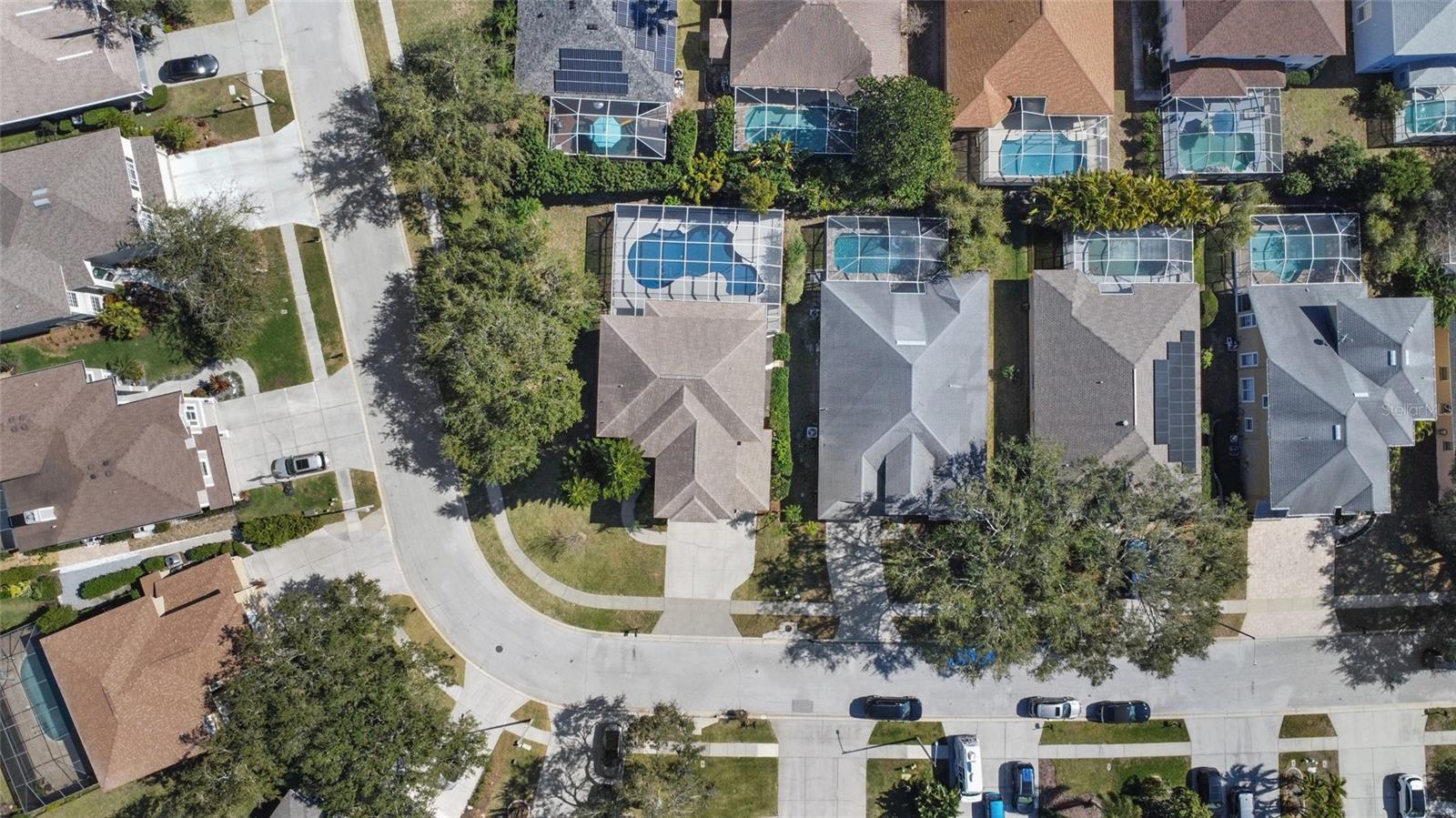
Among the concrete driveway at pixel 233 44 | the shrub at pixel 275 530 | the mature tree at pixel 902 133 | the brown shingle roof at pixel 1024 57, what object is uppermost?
the concrete driveway at pixel 233 44

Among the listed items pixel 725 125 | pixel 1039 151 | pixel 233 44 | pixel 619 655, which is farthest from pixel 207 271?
pixel 1039 151

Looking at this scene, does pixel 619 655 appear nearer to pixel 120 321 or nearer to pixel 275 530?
pixel 275 530

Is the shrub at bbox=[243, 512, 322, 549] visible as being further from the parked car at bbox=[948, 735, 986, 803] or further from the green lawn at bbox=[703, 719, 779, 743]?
the parked car at bbox=[948, 735, 986, 803]

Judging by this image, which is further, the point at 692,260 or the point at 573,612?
the point at 573,612

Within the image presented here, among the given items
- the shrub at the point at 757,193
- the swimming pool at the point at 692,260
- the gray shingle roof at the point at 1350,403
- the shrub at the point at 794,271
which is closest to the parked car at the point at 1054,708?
A: the gray shingle roof at the point at 1350,403

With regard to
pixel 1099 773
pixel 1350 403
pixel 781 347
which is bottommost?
pixel 1099 773

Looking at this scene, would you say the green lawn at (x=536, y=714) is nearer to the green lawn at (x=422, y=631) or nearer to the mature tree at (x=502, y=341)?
the green lawn at (x=422, y=631)
